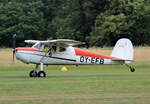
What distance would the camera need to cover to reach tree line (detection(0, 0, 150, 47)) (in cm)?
5897

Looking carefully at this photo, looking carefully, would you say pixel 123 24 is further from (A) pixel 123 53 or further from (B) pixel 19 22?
(A) pixel 123 53

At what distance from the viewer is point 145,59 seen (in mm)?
40594

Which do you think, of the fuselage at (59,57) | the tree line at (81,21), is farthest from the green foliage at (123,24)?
the fuselage at (59,57)

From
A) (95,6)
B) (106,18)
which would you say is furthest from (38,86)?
(95,6)

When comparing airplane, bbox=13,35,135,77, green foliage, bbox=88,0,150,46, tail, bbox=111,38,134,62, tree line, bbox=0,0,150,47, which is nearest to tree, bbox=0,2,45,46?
tree line, bbox=0,0,150,47

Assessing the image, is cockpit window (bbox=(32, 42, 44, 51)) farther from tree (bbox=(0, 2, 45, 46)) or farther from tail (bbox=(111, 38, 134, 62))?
tree (bbox=(0, 2, 45, 46))

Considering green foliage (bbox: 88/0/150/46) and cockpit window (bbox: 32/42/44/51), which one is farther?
green foliage (bbox: 88/0/150/46)

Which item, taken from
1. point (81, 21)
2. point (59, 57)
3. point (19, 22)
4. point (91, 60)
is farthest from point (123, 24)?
point (59, 57)

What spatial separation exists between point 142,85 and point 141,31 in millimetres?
42423

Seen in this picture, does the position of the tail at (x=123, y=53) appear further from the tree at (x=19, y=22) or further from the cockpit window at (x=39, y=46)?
the tree at (x=19, y=22)

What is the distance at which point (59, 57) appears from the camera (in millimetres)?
25562

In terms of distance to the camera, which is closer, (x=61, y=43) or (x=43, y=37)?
(x=61, y=43)

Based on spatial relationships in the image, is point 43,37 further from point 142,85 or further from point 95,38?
point 142,85

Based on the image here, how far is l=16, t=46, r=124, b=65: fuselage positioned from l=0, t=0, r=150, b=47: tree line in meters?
31.8
